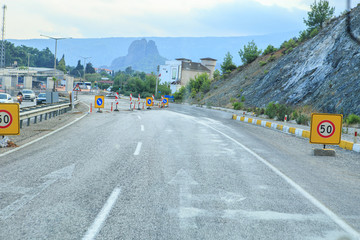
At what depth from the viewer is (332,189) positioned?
274 inches

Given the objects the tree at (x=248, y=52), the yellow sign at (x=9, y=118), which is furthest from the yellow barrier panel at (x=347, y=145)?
the tree at (x=248, y=52)

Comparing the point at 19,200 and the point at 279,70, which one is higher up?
the point at 279,70

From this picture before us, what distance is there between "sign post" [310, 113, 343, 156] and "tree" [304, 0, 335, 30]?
40.3 meters

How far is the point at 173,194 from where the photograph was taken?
20.2 ft

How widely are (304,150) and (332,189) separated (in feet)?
19.4

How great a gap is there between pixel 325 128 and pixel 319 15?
4232cm

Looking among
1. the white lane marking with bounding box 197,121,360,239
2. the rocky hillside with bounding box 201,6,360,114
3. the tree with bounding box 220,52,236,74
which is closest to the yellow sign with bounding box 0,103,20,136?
the white lane marking with bounding box 197,121,360,239

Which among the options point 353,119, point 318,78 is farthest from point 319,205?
point 318,78

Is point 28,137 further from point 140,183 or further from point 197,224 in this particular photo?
point 197,224

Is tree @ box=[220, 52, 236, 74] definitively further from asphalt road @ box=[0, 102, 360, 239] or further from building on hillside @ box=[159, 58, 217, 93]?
asphalt road @ box=[0, 102, 360, 239]

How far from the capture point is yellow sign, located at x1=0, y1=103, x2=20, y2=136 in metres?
10.6

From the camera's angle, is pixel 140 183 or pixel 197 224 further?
pixel 140 183

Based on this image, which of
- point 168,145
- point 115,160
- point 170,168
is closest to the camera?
point 170,168

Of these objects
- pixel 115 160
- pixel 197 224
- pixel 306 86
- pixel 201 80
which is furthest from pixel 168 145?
pixel 201 80
